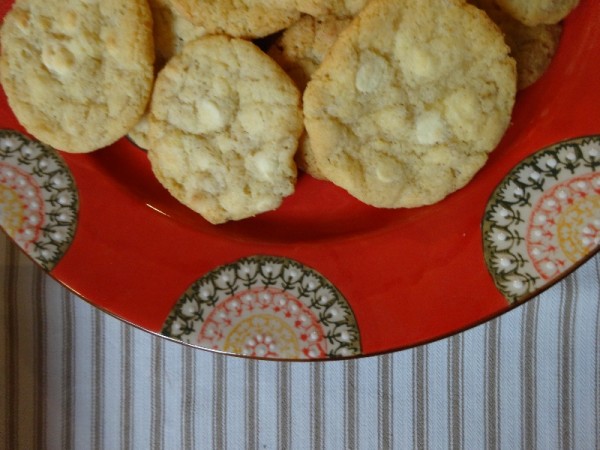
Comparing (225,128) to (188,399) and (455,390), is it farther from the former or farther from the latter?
(455,390)

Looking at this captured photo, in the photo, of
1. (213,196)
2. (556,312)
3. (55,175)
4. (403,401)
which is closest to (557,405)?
(556,312)

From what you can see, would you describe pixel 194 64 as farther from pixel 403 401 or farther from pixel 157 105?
pixel 403 401

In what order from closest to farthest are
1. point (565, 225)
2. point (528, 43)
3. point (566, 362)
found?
point (565, 225) < point (528, 43) < point (566, 362)

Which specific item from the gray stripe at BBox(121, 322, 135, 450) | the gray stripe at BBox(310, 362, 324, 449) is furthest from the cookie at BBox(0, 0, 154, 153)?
the gray stripe at BBox(310, 362, 324, 449)

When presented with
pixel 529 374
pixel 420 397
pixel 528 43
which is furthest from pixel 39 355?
pixel 528 43

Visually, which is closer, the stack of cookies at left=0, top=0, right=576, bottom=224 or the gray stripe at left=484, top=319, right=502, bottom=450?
the stack of cookies at left=0, top=0, right=576, bottom=224

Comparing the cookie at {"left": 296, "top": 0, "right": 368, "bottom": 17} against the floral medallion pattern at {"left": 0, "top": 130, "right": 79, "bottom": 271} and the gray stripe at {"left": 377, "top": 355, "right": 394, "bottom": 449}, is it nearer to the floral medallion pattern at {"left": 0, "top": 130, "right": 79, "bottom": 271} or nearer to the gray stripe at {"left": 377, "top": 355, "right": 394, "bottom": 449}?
the floral medallion pattern at {"left": 0, "top": 130, "right": 79, "bottom": 271}
